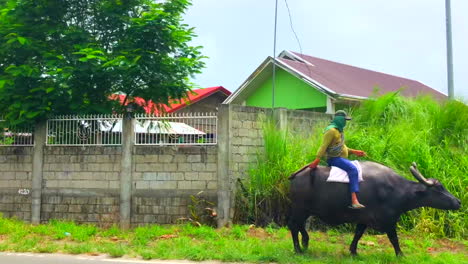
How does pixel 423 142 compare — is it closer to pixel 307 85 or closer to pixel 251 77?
pixel 307 85

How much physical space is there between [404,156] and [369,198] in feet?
9.26

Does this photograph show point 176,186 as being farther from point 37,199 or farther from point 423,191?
point 423,191

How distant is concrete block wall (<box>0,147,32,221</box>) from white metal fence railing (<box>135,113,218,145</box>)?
9.83 feet

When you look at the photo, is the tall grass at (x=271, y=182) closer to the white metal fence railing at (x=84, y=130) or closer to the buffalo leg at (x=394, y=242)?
the buffalo leg at (x=394, y=242)

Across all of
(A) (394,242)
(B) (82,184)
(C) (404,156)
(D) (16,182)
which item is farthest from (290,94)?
(A) (394,242)

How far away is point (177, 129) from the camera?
34.2 ft

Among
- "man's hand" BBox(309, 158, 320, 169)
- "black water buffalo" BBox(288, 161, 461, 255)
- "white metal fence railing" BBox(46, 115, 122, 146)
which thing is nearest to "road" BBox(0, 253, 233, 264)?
"black water buffalo" BBox(288, 161, 461, 255)

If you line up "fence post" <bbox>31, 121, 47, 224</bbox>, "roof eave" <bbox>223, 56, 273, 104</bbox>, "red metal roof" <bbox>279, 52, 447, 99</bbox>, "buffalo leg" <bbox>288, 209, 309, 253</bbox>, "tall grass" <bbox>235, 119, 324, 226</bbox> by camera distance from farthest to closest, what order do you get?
"roof eave" <bbox>223, 56, 273, 104</bbox> → "red metal roof" <bbox>279, 52, 447, 99</bbox> → "fence post" <bbox>31, 121, 47, 224</bbox> → "tall grass" <bbox>235, 119, 324, 226</bbox> → "buffalo leg" <bbox>288, 209, 309, 253</bbox>

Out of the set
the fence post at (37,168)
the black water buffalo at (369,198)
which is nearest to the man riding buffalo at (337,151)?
the black water buffalo at (369,198)

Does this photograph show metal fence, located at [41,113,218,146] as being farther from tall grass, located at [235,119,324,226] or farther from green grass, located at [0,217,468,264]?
green grass, located at [0,217,468,264]

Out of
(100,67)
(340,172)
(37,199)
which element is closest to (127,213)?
(37,199)

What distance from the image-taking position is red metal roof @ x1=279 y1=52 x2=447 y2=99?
56.8 ft

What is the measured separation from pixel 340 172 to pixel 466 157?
3.83 metres

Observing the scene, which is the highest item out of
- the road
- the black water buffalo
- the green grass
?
the black water buffalo
